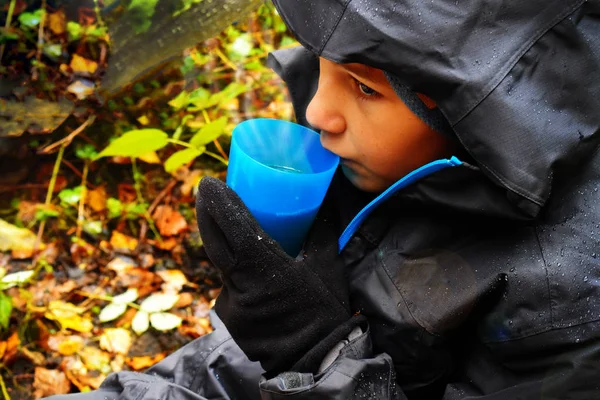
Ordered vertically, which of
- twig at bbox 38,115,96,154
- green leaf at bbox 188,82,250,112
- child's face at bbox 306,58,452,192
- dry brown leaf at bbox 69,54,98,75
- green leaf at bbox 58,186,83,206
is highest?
child's face at bbox 306,58,452,192

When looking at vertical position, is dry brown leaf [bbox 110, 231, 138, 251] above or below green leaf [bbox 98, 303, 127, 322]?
above

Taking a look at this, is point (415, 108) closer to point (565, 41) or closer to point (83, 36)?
point (565, 41)

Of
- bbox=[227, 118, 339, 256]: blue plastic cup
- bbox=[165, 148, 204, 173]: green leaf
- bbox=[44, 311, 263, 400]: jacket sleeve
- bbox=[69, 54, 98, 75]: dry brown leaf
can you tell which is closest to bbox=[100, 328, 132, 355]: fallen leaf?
bbox=[44, 311, 263, 400]: jacket sleeve

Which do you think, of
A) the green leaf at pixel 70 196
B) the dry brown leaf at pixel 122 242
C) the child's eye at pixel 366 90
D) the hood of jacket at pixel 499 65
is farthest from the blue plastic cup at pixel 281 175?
the green leaf at pixel 70 196

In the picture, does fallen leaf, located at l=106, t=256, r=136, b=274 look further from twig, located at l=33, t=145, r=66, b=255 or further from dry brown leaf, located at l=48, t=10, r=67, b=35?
dry brown leaf, located at l=48, t=10, r=67, b=35

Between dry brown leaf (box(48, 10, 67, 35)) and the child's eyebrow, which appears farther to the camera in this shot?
dry brown leaf (box(48, 10, 67, 35))

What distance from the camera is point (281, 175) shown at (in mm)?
1233

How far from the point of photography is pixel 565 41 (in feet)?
3.37

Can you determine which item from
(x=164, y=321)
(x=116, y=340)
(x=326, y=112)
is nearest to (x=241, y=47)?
(x=164, y=321)

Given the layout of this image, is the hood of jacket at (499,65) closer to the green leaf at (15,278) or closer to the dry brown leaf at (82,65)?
the green leaf at (15,278)

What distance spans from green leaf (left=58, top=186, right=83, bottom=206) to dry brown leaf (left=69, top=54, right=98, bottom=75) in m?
0.52

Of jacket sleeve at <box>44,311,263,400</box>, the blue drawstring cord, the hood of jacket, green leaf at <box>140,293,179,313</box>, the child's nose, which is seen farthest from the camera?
green leaf at <box>140,293,179,313</box>

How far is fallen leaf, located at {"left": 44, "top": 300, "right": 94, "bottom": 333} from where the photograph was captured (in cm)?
217

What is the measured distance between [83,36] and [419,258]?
6.45 ft
